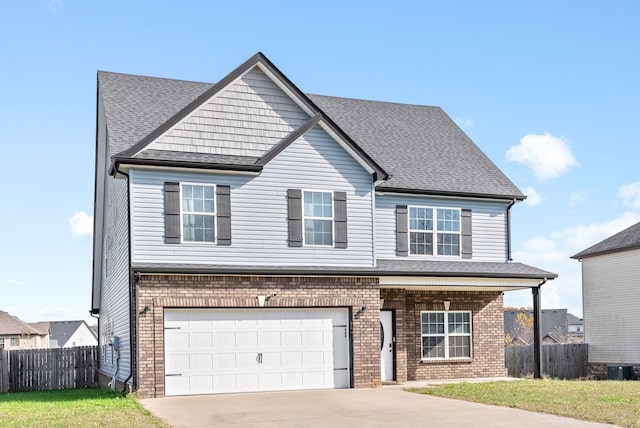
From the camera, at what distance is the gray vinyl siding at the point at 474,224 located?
24.5 m

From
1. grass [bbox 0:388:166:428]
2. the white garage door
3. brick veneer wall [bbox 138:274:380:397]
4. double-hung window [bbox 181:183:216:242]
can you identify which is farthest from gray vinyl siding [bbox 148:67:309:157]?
grass [bbox 0:388:166:428]

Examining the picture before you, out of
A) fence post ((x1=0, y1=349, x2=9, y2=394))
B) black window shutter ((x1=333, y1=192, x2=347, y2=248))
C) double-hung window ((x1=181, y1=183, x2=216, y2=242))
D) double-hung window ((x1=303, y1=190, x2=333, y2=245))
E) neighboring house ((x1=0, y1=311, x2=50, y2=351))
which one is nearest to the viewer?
double-hung window ((x1=181, y1=183, x2=216, y2=242))

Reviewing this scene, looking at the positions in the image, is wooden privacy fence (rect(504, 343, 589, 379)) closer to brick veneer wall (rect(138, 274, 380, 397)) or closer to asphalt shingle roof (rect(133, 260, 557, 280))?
asphalt shingle roof (rect(133, 260, 557, 280))

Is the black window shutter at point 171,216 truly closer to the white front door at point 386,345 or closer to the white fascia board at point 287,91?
the white fascia board at point 287,91

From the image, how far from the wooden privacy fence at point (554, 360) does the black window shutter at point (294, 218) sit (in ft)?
46.9

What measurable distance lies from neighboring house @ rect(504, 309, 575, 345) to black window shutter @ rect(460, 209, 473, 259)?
32.4 meters

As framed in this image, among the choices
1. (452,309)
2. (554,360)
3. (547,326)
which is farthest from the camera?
(547,326)

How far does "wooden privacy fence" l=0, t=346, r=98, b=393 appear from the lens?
28.0 m

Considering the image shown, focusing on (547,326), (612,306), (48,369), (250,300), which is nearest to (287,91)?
(250,300)

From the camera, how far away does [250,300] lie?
814 inches

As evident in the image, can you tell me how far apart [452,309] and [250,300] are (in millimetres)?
8032

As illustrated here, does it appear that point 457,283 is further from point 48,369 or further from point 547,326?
point 547,326

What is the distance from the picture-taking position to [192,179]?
20406 mm

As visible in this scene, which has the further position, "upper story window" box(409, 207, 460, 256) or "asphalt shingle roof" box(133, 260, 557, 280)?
"upper story window" box(409, 207, 460, 256)
